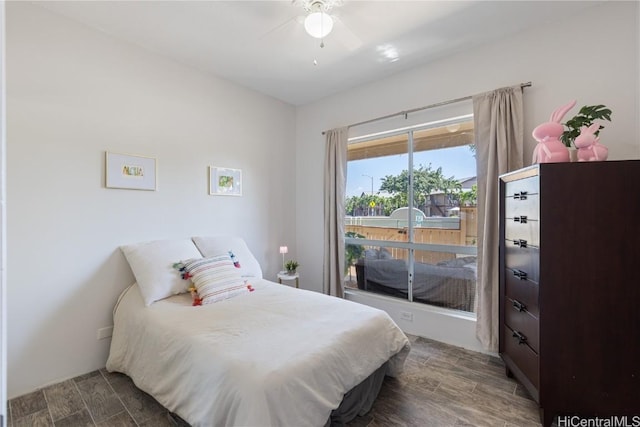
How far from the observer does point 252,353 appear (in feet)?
4.66

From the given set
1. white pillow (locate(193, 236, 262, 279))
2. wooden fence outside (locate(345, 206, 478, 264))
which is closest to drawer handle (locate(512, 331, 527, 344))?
wooden fence outside (locate(345, 206, 478, 264))

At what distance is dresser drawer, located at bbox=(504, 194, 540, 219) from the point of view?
5.48ft

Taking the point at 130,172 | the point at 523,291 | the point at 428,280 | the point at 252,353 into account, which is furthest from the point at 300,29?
the point at 428,280

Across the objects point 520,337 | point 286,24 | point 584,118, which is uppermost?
point 286,24

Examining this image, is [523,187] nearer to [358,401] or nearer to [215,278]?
[358,401]

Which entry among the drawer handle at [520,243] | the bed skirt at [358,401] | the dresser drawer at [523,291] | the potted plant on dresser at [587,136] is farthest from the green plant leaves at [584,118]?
the bed skirt at [358,401]

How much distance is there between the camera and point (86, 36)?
87.5 inches

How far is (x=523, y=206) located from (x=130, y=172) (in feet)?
9.96

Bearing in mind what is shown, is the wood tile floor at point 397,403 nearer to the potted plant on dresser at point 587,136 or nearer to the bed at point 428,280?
the bed at point 428,280

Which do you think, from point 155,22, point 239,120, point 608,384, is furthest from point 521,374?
point 155,22

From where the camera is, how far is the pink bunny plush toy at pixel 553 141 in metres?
1.75

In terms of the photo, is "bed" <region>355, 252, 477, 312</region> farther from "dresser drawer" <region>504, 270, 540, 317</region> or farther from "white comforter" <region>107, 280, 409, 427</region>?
"white comforter" <region>107, 280, 409, 427</region>

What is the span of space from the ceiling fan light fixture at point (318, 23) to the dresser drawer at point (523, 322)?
7.69ft

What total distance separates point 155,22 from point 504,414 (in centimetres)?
369
